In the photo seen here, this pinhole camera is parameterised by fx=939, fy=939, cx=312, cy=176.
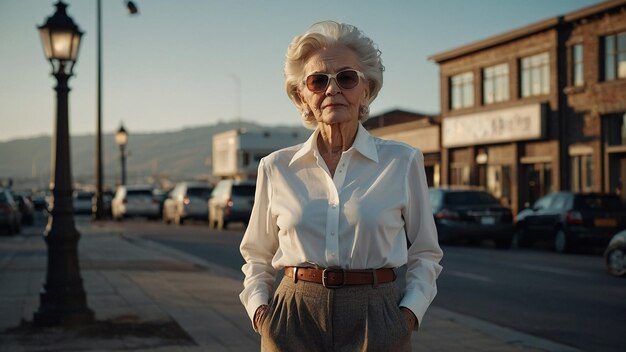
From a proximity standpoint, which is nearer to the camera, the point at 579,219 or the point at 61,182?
the point at 61,182

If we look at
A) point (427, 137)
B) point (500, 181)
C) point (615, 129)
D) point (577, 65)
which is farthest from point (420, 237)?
point (427, 137)

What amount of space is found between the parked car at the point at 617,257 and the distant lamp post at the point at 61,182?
30.3 feet

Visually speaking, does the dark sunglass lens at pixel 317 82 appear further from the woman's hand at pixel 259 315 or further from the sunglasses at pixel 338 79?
the woman's hand at pixel 259 315

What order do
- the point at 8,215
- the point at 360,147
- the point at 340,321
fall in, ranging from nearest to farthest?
the point at 340,321
the point at 360,147
the point at 8,215

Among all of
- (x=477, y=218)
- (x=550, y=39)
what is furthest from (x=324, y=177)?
(x=550, y=39)

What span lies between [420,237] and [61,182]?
717 centimetres

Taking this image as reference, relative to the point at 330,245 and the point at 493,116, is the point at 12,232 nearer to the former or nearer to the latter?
the point at 493,116

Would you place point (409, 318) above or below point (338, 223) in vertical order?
below

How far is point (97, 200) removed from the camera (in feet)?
136

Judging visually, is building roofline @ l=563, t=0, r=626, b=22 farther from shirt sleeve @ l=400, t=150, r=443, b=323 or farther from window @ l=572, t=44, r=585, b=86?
shirt sleeve @ l=400, t=150, r=443, b=323

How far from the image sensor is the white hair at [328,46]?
12.1ft

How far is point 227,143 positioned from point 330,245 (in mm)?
75149

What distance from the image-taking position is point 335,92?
366cm

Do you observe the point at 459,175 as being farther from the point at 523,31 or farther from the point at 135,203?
the point at 135,203
